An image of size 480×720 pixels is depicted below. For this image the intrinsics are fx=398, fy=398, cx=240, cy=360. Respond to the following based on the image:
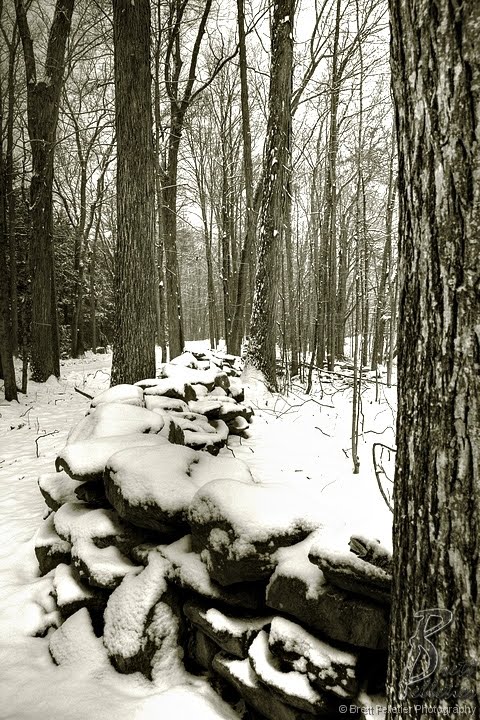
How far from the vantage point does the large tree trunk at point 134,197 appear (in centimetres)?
516

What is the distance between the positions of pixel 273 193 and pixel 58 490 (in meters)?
6.75

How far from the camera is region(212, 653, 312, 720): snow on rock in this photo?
1.75 m

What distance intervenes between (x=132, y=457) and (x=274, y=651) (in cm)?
143

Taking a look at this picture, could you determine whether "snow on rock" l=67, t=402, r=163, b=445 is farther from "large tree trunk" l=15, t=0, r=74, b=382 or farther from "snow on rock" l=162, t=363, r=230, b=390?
"large tree trunk" l=15, t=0, r=74, b=382

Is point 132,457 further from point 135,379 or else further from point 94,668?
point 135,379

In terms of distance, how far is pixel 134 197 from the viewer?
5.33 metres

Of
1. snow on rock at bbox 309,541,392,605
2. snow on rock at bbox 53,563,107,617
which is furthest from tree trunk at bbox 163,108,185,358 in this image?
snow on rock at bbox 309,541,392,605

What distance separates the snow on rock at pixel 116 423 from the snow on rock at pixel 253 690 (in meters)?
1.87

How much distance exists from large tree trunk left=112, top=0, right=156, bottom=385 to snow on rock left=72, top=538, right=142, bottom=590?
9.84 ft

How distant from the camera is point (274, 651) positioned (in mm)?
1837

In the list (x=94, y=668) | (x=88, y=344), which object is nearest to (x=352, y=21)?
(x=94, y=668)

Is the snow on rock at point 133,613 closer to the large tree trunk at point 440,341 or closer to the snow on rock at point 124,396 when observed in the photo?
the large tree trunk at point 440,341

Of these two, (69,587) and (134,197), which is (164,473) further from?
(134,197)

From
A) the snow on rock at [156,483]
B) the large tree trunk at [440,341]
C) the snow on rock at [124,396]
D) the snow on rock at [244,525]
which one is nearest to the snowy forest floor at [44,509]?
the snow on rock at [244,525]
